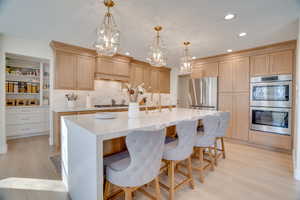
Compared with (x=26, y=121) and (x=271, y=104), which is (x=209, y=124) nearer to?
(x=271, y=104)

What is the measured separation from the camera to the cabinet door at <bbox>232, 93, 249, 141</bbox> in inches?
142

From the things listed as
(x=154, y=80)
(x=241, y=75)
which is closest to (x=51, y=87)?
(x=154, y=80)

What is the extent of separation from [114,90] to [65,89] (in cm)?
142

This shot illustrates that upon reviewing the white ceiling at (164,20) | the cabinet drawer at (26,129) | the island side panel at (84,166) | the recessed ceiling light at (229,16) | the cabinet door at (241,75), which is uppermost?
the white ceiling at (164,20)

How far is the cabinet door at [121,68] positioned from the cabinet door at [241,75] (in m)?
3.20

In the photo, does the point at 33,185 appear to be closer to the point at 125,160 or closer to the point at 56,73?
the point at 125,160

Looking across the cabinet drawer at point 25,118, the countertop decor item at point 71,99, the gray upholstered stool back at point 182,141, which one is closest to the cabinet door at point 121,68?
the countertop decor item at point 71,99

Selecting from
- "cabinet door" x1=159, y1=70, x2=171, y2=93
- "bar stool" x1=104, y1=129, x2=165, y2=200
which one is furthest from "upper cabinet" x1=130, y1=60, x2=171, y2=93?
"bar stool" x1=104, y1=129, x2=165, y2=200

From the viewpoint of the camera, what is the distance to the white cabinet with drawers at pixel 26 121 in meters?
3.74

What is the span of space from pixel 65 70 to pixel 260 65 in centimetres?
490

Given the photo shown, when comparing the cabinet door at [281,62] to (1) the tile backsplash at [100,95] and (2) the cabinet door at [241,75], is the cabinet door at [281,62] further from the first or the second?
(1) the tile backsplash at [100,95]

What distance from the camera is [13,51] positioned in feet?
10.3

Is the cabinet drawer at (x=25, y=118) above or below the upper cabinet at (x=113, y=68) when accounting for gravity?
below

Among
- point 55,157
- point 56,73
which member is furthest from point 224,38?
point 55,157
